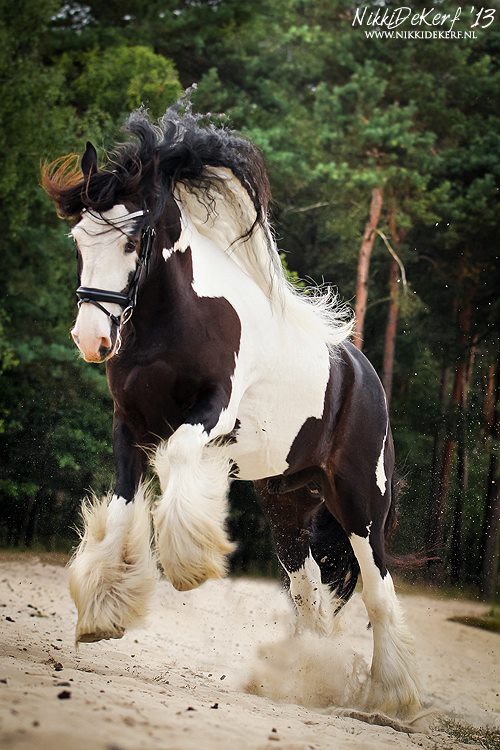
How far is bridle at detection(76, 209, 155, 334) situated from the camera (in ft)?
14.4

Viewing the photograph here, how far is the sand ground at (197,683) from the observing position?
143 inches

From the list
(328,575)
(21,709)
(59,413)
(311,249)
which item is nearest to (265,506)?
(328,575)

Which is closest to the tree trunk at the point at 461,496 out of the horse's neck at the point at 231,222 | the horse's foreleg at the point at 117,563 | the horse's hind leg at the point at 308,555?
the horse's hind leg at the point at 308,555

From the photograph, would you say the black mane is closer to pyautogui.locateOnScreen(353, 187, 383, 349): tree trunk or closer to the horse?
the horse

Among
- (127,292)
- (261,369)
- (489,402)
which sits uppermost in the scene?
(489,402)

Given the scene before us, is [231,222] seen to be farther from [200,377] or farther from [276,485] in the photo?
[276,485]

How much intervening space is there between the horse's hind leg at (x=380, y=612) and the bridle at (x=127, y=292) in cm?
195

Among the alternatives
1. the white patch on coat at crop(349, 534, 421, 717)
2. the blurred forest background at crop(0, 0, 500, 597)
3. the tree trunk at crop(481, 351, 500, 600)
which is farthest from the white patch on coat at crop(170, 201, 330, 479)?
the tree trunk at crop(481, 351, 500, 600)

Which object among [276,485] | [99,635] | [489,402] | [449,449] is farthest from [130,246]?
[489,402]

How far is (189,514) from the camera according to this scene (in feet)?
14.3

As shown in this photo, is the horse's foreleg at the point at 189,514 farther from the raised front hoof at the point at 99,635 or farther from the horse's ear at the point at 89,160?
the horse's ear at the point at 89,160

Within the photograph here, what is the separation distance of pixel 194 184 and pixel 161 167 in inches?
9.1

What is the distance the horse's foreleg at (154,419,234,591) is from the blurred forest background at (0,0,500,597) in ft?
30.7

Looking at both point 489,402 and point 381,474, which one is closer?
point 381,474
